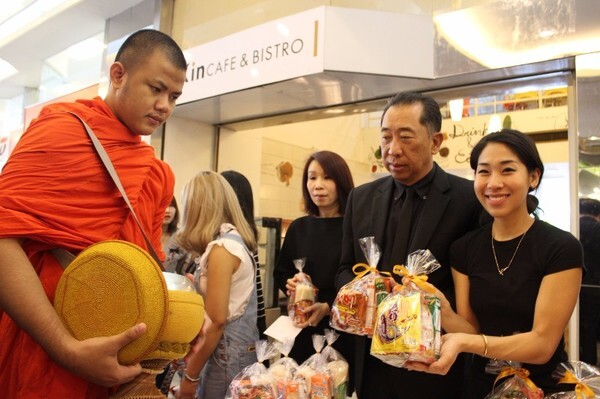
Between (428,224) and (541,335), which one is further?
(428,224)

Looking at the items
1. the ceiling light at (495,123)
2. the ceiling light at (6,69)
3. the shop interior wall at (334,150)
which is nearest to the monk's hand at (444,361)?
the shop interior wall at (334,150)

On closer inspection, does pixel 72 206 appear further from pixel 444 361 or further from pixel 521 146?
pixel 521 146

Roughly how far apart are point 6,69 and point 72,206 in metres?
7.95

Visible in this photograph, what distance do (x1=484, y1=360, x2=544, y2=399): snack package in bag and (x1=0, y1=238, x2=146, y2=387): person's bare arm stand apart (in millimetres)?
1206

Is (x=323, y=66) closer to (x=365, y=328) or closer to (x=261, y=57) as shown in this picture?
(x=261, y=57)

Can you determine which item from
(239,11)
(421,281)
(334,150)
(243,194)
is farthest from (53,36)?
(421,281)

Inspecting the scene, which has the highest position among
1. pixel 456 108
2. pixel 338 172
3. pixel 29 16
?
pixel 29 16

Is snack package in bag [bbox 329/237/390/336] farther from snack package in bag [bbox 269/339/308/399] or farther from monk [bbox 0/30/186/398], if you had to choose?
monk [bbox 0/30/186/398]

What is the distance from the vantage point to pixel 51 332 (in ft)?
4.13

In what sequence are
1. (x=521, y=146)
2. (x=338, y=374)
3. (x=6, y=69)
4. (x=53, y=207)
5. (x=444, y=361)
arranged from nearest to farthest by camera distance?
(x=53, y=207), (x=444, y=361), (x=521, y=146), (x=338, y=374), (x=6, y=69)

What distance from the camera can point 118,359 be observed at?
50.4 inches

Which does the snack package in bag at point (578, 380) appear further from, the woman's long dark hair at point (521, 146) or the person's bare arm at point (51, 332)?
the person's bare arm at point (51, 332)

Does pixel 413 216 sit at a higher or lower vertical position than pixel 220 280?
higher

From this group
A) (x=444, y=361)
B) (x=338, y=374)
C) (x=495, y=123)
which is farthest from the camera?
(x=495, y=123)
